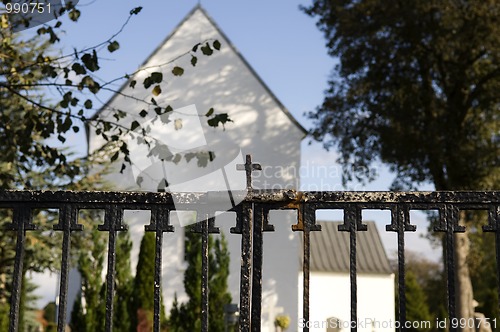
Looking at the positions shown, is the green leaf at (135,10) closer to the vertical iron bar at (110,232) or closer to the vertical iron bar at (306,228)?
the vertical iron bar at (110,232)

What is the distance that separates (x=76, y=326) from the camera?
18.9 meters

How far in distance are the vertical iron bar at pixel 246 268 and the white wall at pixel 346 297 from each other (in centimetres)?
2453

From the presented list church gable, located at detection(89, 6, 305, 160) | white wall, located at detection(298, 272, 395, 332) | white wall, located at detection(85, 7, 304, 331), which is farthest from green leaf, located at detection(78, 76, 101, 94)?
white wall, located at detection(298, 272, 395, 332)

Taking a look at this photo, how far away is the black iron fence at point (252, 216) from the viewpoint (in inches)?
112

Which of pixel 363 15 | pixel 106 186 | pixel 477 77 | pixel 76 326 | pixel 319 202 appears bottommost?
pixel 76 326

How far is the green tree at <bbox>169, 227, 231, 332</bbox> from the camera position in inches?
757

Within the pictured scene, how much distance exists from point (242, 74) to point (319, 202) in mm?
20063

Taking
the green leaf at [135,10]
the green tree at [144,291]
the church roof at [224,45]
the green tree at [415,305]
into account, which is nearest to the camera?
the green leaf at [135,10]

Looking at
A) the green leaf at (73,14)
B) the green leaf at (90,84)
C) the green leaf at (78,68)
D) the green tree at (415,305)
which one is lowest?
the green tree at (415,305)

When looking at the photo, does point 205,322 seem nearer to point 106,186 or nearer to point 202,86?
point 106,186

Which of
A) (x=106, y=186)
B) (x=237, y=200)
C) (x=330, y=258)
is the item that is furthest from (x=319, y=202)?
(x=330, y=258)

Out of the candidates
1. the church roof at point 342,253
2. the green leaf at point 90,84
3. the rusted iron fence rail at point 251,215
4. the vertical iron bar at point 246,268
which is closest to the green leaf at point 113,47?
the green leaf at point 90,84

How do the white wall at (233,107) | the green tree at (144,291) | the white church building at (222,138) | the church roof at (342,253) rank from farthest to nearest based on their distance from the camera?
the church roof at (342,253)
the white wall at (233,107)
the white church building at (222,138)
the green tree at (144,291)

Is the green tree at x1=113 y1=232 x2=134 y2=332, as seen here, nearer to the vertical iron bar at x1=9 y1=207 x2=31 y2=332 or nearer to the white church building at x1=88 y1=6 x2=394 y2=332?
the white church building at x1=88 y1=6 x2=394 y2=332
